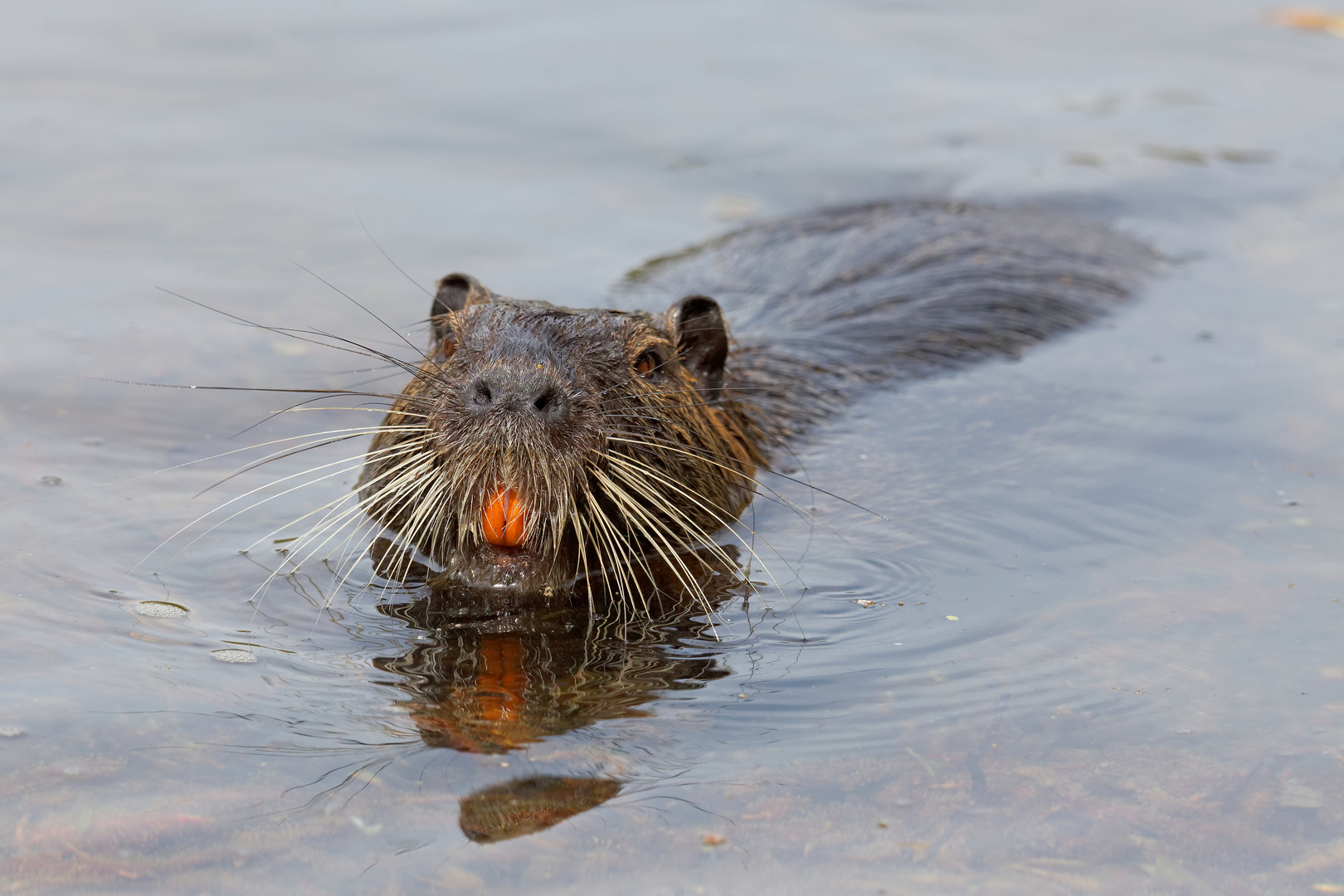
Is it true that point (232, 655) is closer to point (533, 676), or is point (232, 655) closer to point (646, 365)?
point (533, 676)

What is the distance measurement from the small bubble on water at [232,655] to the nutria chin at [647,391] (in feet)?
1.94

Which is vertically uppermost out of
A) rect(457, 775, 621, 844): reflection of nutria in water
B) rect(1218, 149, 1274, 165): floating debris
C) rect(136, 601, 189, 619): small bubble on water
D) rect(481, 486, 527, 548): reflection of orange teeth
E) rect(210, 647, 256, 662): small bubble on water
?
rect(1218, 149, 1274, 165): floating debris

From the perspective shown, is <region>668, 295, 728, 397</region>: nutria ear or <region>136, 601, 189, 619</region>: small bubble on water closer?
<region>136, 601, 189, 619</region>: small bubble on water

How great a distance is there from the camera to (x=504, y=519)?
13.9 feet

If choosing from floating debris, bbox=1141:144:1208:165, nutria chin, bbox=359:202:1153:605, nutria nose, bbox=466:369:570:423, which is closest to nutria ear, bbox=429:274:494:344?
nutria chin, bbox=359:202:1153:605

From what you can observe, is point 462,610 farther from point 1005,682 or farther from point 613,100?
point 613,100

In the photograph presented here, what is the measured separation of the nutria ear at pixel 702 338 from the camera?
5064 millimetres

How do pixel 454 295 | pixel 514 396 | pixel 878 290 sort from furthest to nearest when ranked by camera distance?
pixel 878 290 → pixel 454 295 → pixel 514 396

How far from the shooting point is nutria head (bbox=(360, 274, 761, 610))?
13.5ft

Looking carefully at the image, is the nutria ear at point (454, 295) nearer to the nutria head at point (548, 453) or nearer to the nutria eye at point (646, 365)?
the nutria head at point (548, 453)

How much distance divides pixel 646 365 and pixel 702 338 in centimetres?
46

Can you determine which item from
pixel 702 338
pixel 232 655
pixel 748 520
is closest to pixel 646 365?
pixel 702 338

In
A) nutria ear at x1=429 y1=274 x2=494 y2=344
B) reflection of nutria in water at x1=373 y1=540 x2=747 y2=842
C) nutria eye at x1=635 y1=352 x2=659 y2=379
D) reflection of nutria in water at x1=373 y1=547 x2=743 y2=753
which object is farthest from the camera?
nutria ear at x1=429 y1=274 x2=494 y2=344

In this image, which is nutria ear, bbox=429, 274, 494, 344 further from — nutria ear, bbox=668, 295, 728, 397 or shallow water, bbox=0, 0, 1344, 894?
shallow water, bbox=0, 0, 1344, 894
